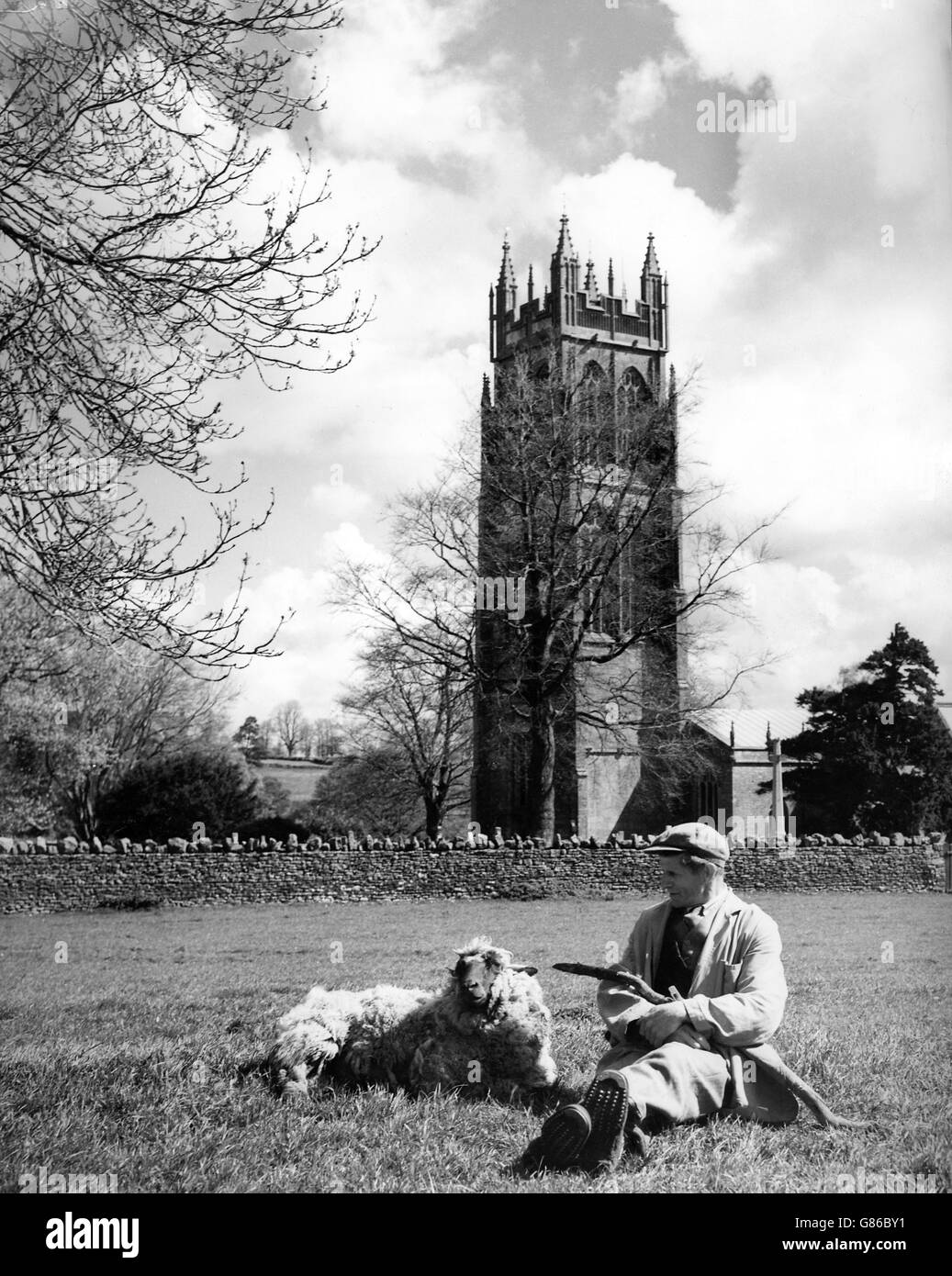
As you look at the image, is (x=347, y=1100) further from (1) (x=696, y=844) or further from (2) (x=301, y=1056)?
(1) (x=696, y=844)

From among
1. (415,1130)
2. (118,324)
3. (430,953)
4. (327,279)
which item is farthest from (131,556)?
(430,953)

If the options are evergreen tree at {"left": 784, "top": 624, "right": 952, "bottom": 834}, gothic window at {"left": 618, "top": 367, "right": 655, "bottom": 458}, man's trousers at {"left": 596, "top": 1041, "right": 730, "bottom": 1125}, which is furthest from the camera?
evergreen tree at {"left": 784, "top": 624, "right": 952, "bottom": 834}

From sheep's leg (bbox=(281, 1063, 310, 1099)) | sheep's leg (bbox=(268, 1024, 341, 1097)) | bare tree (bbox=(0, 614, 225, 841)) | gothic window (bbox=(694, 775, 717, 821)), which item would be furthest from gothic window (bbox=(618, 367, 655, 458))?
sheep's leg (bbox=(281, 1063, 310, 1099))

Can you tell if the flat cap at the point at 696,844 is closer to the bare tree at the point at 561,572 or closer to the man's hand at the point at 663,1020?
the man's hand at the point at 663,1020

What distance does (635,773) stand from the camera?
1266 inches

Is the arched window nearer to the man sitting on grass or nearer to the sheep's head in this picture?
the sheep's head

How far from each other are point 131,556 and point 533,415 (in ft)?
61.3

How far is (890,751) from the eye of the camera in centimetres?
2912

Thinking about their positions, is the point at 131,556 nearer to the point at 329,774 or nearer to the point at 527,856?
the point at 527,856

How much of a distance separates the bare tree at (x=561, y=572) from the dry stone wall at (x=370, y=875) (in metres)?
2.01

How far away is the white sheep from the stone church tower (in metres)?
16.9

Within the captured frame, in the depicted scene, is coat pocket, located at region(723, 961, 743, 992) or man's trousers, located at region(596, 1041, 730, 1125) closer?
man's trousers, located at region(596, 1041, 730, 1125)

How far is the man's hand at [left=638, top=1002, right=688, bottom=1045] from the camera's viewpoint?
4.12 meters
